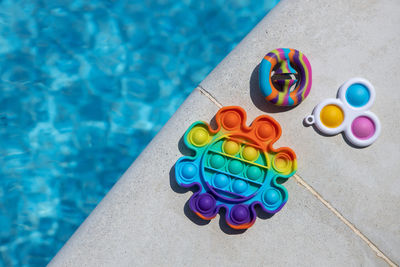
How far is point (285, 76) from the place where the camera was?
8.00 feet

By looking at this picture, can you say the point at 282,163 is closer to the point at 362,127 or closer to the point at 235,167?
the point at 235,167

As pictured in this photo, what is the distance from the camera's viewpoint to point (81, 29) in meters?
2.90

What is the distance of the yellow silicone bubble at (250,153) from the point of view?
2424 mm

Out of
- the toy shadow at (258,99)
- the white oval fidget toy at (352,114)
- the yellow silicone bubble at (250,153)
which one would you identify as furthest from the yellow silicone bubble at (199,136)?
the white oval fidget toy at (352,114)

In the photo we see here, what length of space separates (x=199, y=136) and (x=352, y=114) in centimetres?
108

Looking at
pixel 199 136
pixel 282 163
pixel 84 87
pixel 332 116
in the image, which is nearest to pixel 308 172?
pixel 282 163

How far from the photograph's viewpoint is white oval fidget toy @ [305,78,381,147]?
2.50 m

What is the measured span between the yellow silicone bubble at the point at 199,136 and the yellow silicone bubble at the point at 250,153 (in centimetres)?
27

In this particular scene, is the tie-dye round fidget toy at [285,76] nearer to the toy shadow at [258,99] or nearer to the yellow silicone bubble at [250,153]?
the toy shadow at [258,99]

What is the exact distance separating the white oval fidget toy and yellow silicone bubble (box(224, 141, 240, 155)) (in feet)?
1.84

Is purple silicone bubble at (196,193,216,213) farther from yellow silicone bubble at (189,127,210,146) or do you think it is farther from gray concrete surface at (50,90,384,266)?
yellow silicone bubble at (189,127,210,146)

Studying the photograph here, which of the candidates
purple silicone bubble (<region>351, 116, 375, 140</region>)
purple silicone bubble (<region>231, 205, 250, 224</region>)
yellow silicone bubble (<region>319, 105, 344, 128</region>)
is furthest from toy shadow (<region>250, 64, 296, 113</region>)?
purple silicone bubble (<region>231, 205, 250, 224</region>)

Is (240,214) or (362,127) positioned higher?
(362,127)

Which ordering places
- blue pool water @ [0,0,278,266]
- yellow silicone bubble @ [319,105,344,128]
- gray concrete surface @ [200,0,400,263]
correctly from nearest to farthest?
yellow silicone bubble @ [319,105,344,128], gray concrete surface @ [200,0,400,263], blue pool water @ [0,0,278,266]
